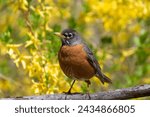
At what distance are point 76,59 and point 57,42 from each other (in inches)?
30.3

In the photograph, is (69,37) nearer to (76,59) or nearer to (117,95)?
(76,59)

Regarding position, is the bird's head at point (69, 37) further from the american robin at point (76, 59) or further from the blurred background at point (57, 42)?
the blurred background at point (57, 42)

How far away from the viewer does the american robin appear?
19.3 ft

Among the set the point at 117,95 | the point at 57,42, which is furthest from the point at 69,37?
the point at 117,95

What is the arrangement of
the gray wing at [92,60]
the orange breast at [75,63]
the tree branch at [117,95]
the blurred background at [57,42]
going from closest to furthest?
the tree branch at [117,95] → the orange breast at [75,63] → the gray wing at [92,60] → the blurred background at [57,42]

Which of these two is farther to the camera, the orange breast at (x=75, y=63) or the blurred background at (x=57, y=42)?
the blurred background at (x=57, y=42)

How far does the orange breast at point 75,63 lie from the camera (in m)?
5.86

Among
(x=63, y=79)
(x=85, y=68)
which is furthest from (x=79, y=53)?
(x=63, y=79)

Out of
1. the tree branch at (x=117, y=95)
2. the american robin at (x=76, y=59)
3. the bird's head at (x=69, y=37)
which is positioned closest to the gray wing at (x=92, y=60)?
the american robin at (x=76, y=59)

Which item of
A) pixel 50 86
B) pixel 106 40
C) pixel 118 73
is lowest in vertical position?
pixel 118 73

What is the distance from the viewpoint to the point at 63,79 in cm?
656

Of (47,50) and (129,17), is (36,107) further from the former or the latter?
(129,17)

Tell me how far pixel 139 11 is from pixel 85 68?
1.76 metres

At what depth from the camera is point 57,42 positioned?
6668mm
